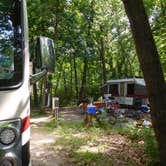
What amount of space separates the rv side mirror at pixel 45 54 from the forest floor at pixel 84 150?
409 cm

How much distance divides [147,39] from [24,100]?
2.86 m

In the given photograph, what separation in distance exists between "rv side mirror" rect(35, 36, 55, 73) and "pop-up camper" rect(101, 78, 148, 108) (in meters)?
20.3

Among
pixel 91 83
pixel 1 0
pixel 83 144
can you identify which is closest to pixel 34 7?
pixel 83 144

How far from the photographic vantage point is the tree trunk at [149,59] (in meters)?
4.97

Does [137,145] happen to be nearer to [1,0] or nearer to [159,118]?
[159,118]

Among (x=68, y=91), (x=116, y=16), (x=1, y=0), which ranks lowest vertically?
(x=68, y=91)

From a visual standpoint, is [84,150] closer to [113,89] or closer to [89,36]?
[89,36]

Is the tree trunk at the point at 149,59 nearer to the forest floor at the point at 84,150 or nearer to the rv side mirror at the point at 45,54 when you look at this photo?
the forest floor at the point at 84,150

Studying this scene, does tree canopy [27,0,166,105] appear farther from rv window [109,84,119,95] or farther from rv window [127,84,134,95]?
rv window [127,84,134,95]

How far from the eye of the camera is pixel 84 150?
7816mm

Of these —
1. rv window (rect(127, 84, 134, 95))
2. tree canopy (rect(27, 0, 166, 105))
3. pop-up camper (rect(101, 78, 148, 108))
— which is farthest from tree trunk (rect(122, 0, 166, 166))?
rv window (rect(127, 84, 134, 95))

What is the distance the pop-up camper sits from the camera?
23297 millimetres

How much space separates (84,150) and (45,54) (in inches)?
208

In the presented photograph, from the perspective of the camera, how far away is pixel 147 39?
5.00 metres
